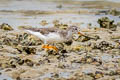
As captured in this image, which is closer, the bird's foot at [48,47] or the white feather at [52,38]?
the bird's foot at [48,47]

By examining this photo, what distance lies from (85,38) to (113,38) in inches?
63.4

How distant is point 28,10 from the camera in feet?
98.3

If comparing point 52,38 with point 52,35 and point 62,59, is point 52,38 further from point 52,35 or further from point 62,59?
point 62,59

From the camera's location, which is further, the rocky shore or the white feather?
the white feather

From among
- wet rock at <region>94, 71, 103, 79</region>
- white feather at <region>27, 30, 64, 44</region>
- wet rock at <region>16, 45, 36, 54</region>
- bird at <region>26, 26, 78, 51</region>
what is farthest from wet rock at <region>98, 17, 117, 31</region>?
wet rock at <region>94, 71, 103, 79</region>

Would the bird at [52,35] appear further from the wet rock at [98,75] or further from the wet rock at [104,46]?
the wet rock at [98,75]

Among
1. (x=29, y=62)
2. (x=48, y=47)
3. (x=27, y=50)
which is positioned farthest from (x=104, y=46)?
(x=29, y=62)

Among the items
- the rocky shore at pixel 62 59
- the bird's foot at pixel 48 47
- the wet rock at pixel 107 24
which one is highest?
the wet rock at pixel 107 24

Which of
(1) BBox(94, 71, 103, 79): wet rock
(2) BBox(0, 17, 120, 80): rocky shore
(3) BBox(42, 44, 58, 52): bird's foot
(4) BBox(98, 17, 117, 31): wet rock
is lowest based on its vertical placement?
(1) BBox(94, 71, 103, 79): wet rock

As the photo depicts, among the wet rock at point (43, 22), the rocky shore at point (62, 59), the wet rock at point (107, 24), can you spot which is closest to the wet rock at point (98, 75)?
the rocky shore at point (62, 59)

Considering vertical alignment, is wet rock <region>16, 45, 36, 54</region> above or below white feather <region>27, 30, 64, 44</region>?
below

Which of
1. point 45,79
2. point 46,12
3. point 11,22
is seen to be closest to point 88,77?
point 45,79

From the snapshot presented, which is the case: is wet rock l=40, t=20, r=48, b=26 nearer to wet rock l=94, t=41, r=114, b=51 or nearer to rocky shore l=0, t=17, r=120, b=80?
rocky shore l=0, t=17, r=120, b=80

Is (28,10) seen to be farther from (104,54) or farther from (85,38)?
(104,54)
